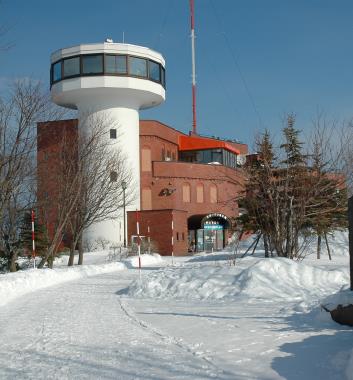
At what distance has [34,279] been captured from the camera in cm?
1852

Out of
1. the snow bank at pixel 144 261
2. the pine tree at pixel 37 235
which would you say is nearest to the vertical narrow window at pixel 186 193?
the snow bank at pixel 144 261

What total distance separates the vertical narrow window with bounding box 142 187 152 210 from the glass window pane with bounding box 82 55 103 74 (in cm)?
1247

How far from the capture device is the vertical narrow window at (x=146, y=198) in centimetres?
5572

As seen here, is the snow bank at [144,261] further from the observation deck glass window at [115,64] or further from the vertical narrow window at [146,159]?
the vertical narrow window at [146,159]

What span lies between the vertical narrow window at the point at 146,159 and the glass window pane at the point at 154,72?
7.55m

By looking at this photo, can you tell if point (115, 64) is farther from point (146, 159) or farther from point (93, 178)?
point (93, 178)

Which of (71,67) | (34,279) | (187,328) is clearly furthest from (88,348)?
(71,67)

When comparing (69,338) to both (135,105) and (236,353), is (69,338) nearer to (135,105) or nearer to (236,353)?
(236,353)

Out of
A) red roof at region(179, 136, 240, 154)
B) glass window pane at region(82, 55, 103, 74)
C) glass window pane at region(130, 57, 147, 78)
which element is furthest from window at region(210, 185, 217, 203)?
glass window pane at region(82, 55, 103, 74)

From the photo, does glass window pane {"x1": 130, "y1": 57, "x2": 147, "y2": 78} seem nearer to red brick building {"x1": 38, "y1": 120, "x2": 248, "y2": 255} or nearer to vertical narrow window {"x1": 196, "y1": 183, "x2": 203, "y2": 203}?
red brick building {"x1": 38, "y1": 120, "x2": 248, "y2": 255}

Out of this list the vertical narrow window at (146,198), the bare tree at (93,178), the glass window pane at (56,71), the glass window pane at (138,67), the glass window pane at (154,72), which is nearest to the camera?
the bare tree at (93,178)

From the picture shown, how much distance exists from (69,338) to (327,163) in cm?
1167

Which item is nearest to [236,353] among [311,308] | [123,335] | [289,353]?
[289,353]

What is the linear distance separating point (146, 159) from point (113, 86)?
387 inches
